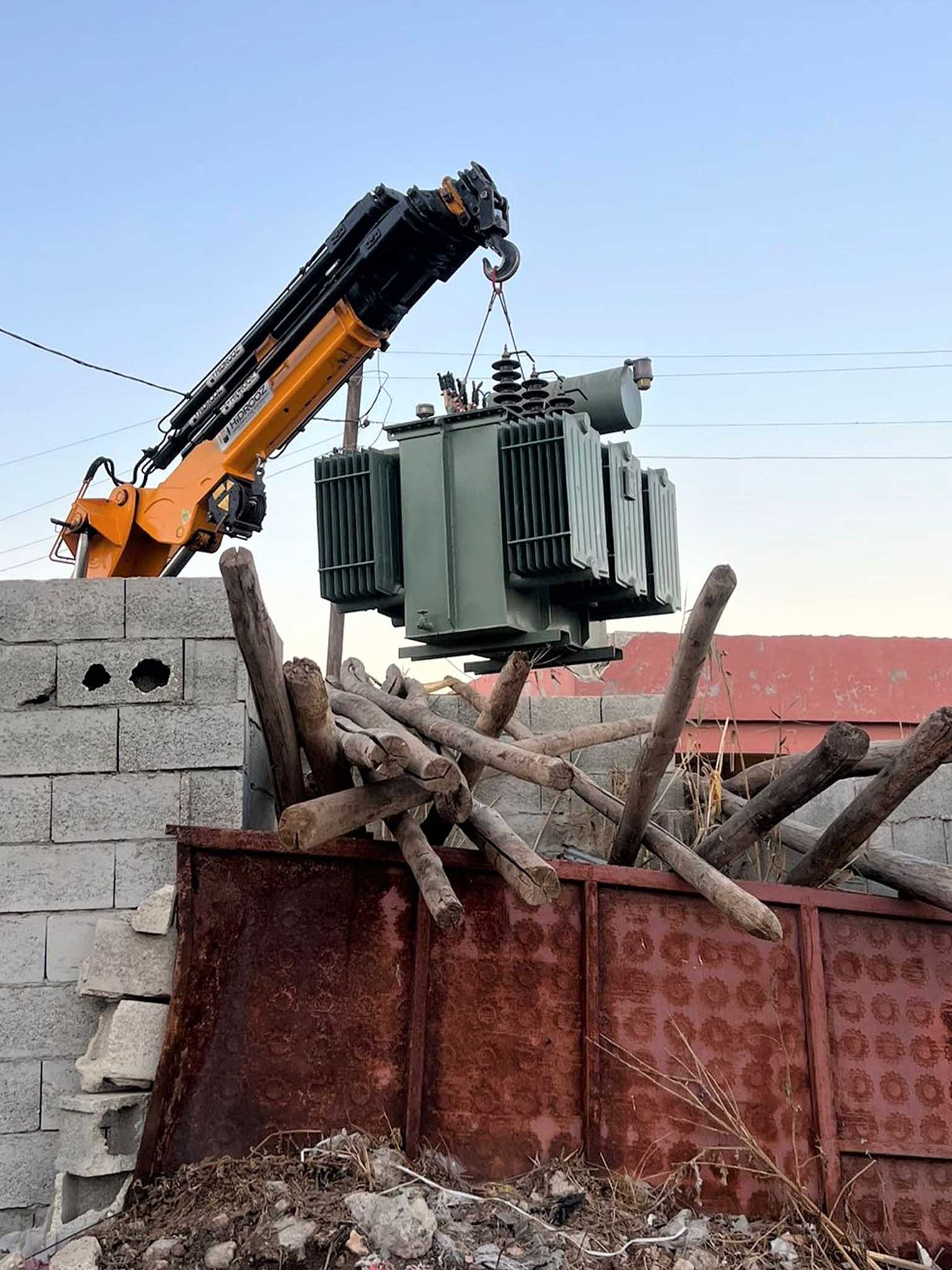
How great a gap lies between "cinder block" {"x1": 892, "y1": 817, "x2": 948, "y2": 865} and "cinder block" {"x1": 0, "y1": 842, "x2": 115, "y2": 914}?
3471mm

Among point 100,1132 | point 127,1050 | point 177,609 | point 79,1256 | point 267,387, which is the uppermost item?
point 267,387

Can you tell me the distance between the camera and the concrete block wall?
4.79 m

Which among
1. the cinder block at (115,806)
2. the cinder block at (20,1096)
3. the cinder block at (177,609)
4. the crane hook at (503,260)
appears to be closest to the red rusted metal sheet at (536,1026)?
the cinder block at (115,806)

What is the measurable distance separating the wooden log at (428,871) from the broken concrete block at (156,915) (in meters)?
0.86

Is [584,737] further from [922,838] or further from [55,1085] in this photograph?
[55,1085]

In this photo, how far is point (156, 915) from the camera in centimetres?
477

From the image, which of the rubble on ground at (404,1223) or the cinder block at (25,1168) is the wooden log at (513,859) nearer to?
the rubble on ground at (404,1223)

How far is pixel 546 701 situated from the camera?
614cm

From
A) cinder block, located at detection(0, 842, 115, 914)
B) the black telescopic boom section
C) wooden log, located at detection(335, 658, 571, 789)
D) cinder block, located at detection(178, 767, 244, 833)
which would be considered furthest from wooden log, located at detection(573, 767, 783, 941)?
the black telescopic boom section

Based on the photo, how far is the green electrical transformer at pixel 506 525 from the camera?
5.02 meters

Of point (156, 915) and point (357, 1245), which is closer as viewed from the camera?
point (357, 1245)

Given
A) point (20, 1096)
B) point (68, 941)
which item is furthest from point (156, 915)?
point (20, 1096)

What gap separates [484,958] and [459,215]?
12.2 feet

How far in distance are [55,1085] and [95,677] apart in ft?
5.07
